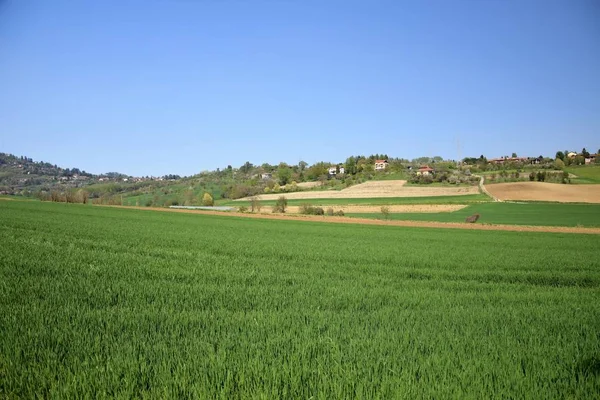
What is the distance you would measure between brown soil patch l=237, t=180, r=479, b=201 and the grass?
75.6ft

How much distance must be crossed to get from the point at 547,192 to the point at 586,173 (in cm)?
2527

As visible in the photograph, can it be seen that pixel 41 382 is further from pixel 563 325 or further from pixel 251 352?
pixel 563 325

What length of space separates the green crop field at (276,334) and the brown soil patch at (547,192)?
251 feet

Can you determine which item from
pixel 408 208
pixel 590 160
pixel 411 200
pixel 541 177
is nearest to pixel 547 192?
pixel 541 177

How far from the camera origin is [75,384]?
4.21 metres

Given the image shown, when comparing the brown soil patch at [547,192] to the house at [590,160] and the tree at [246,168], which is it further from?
the tree at [246,168]

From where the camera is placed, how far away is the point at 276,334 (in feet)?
20.2

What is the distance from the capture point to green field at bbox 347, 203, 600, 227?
5372cm

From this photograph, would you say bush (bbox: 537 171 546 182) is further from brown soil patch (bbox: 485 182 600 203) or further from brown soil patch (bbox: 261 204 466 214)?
brown soil patch (bbox: 261 204 466 214)

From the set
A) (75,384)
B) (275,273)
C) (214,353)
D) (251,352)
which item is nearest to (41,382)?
(75,384)

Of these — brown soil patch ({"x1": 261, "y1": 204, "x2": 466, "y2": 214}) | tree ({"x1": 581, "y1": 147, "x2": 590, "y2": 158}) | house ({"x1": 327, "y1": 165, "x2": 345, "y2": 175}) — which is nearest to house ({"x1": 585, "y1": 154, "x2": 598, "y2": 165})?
tree ({"x1": 581, "y1": 147, "x2": 590, "y2": 158})

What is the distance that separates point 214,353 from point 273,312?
7.67 feet

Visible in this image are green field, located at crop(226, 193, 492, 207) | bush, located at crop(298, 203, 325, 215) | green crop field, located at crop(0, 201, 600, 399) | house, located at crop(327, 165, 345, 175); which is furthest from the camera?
house, located at crop(327, 165, 345, 175)

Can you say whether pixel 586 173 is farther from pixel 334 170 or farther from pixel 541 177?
pixel 334 170
